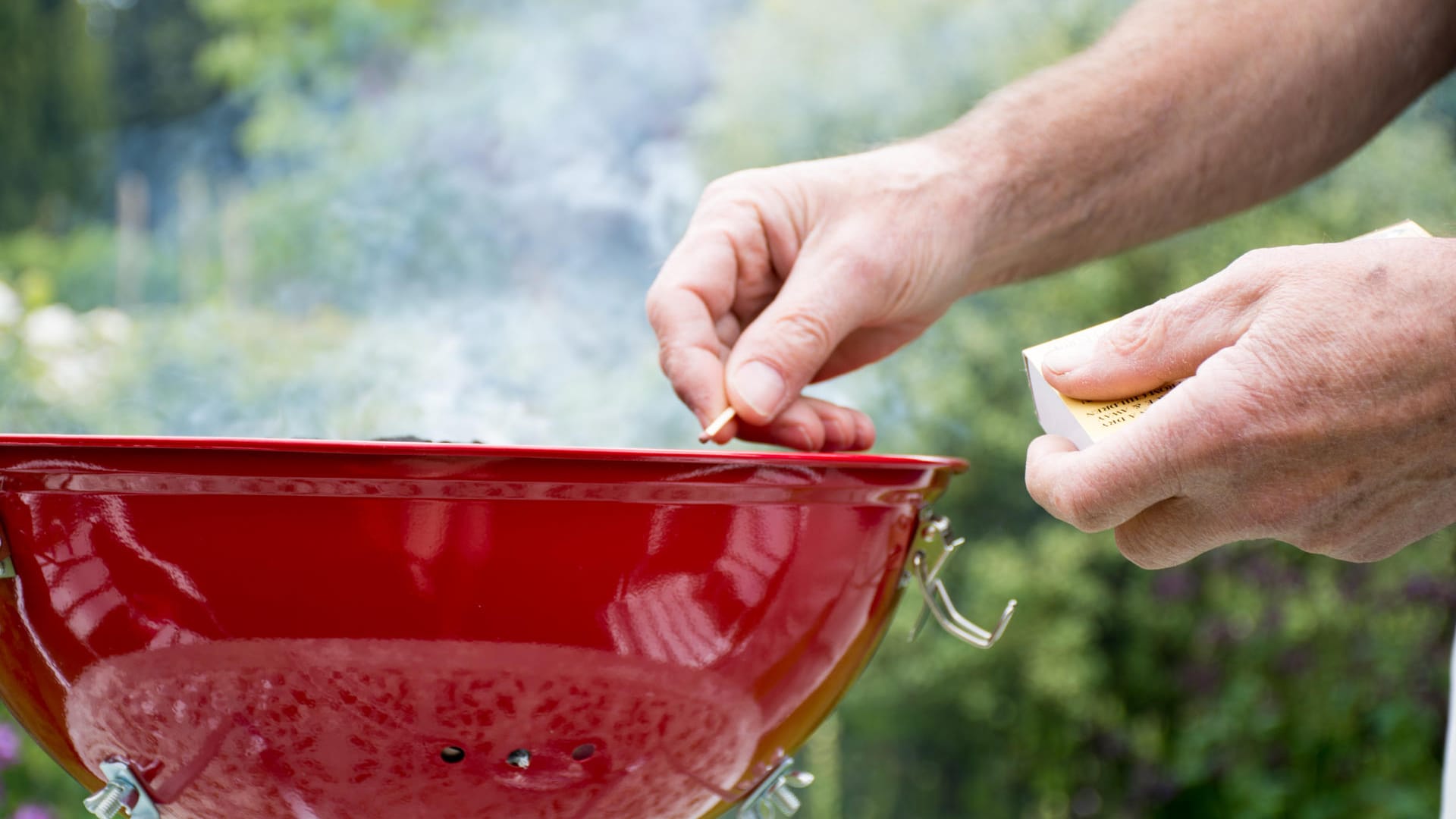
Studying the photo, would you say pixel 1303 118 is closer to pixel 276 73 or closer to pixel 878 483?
pixel 878 483

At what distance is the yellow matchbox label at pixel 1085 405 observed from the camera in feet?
2.50

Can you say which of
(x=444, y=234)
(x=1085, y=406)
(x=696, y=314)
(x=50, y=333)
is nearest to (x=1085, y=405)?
(x=1085, y=406)

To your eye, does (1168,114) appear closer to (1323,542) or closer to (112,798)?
(1323,542)

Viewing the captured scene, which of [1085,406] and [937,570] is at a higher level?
[1085,406]

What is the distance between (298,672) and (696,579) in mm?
226

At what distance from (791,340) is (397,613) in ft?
1.47

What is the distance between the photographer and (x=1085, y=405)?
771 mm

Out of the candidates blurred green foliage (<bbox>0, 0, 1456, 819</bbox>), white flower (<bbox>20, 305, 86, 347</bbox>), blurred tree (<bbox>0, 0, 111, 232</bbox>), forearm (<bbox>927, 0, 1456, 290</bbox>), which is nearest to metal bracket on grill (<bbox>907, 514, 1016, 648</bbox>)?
forearm (<bbox>927, 0, 1456, 290</bbox>)

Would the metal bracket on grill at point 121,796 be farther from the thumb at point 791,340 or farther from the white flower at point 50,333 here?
the white flower at point 50,333

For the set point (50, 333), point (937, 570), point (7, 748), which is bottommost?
point (7, 748)

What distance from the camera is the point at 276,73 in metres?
5.21

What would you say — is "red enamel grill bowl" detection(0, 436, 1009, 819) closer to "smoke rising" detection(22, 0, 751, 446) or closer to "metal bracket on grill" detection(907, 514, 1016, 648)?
"metal bracket on grill" detection(907, 514, 1016, 648)

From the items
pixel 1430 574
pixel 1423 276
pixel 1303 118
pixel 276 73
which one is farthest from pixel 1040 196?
pixel 276 73

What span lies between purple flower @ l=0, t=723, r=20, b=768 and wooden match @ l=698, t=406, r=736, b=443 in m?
2.33
